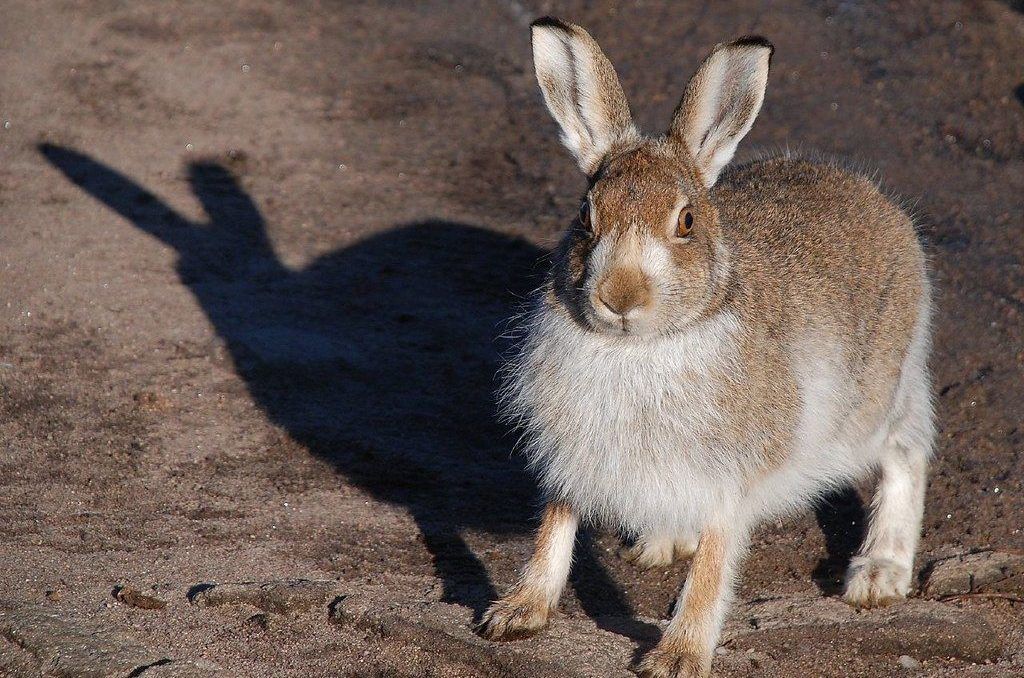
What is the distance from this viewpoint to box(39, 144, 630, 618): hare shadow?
204 inches

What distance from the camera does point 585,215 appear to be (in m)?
3.90

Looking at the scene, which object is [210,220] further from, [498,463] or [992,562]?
[992,562]

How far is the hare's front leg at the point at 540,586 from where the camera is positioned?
416 centimetres

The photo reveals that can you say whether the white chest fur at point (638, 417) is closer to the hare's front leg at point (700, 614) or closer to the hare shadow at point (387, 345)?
the hare's front leg at point (700, 614)

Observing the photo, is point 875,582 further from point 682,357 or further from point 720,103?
point 720,103

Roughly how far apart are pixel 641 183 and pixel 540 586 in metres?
1.44

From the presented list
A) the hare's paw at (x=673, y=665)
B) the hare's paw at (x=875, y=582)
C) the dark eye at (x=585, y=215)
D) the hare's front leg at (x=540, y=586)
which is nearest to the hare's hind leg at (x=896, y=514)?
the hare's paw at (x=875, y=582)

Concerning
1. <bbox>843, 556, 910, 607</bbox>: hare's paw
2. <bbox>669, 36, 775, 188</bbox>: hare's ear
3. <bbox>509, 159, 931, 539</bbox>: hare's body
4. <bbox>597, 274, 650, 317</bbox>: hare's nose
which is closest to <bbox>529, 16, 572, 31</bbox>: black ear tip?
<bbox>669, 36, 775, 188</bbox>: hare's ear

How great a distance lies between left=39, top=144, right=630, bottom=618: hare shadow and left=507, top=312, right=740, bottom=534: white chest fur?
0.66m

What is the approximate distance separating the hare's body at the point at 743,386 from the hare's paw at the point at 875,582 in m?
0.33

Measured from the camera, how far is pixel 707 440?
3.99 meters

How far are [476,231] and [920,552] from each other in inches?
133

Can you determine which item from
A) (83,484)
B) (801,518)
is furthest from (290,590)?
(801,518)

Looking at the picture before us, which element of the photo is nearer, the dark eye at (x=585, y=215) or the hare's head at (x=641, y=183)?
the hare's head at (x=641, y=183)
